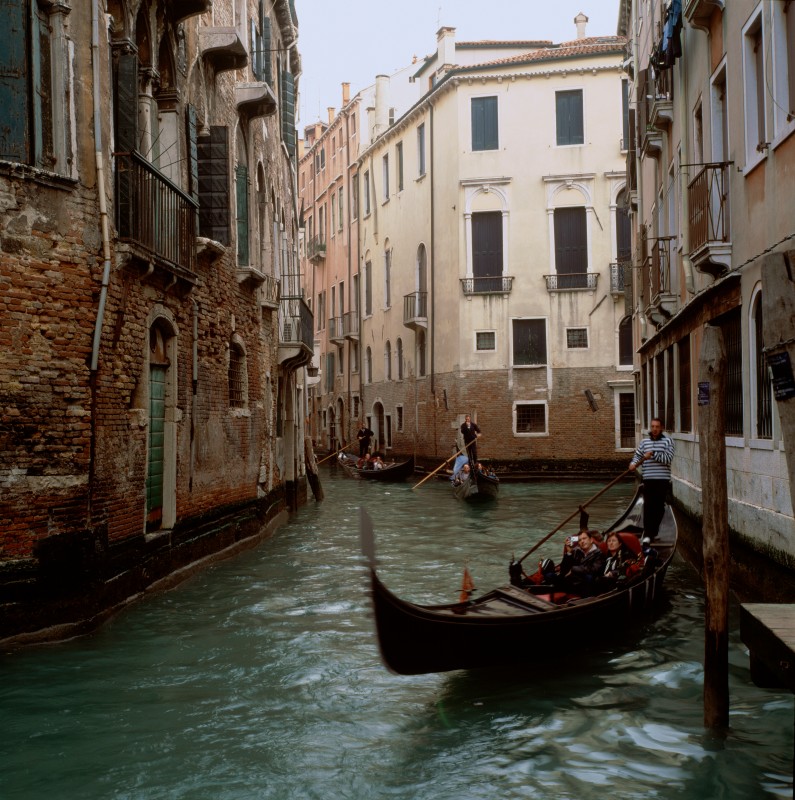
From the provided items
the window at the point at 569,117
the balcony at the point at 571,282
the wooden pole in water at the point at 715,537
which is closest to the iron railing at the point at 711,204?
the wooden pole in water at the point at 715,537

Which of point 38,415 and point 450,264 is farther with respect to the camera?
point 450,264

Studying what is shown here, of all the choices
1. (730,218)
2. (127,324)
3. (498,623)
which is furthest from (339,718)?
(730,218)

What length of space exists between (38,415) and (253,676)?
2.18 metres

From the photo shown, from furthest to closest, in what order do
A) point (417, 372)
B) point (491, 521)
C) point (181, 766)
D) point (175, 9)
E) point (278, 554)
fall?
point (417, 372)
point (491, 521)
point (278, 554)
point (175, 9)
point (181, 766)

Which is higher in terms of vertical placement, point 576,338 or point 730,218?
point 576,338

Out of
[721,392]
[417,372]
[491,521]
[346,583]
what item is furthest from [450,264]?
[721,392]

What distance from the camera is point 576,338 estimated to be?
913 inches

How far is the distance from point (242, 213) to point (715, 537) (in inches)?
315

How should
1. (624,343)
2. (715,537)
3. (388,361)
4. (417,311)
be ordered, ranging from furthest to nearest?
1. (388,361)
2. (417,311)
3. (624,343)
4. (715,537)

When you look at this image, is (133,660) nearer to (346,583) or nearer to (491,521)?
(346,583)

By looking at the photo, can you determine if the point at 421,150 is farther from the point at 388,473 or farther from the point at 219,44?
the point at 219,44

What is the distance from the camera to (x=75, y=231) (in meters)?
7.07

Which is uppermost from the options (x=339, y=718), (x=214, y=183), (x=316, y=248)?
(x=316, y=248)

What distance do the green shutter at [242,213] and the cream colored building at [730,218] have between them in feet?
15.9
